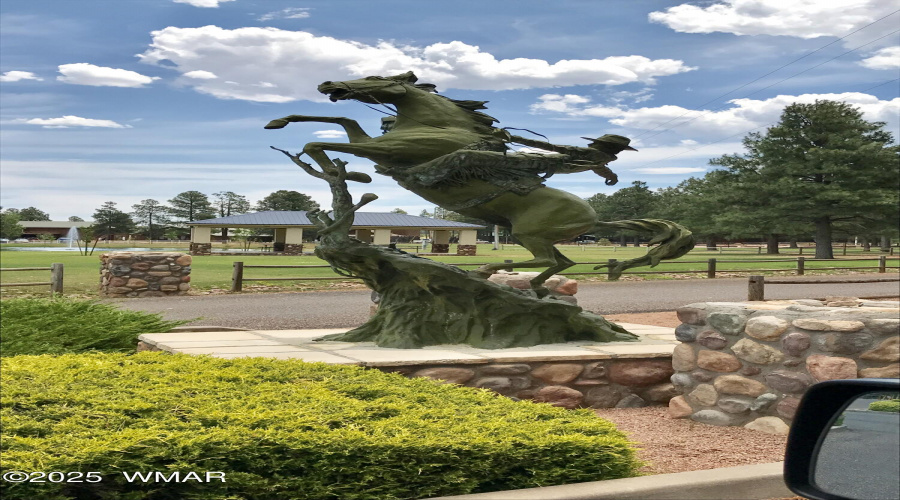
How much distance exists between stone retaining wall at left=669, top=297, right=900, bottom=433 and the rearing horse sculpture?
74.1 inches

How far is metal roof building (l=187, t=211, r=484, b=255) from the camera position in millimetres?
44250

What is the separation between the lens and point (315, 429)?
3.62m

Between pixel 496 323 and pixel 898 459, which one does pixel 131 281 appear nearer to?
pixel 496 323

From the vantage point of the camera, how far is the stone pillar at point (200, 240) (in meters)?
44.2

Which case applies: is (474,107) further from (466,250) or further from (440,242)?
(440,242)

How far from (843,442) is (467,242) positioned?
49451mm

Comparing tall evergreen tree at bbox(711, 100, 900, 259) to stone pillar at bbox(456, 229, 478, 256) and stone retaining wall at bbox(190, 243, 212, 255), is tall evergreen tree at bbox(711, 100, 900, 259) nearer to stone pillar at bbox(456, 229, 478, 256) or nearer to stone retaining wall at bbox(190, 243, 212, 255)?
stone pillar at bbox(456, 229, 478, 256)

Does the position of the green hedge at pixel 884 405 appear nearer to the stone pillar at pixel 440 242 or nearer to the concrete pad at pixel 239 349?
the concrete pad at pixel 239 349

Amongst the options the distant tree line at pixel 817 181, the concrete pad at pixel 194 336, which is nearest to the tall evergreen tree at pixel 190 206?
the distant tree line at pixel 817 181

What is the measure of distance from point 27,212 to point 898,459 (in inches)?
2900

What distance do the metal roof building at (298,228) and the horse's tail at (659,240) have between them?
3397 centimetres

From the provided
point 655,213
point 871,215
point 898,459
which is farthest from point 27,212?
point 898,459

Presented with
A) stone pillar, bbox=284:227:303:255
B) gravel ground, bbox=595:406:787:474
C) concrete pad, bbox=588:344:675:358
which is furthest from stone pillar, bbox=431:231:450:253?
gravel ground, bbox=595:406:787:474

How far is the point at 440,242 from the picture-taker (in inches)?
1986
